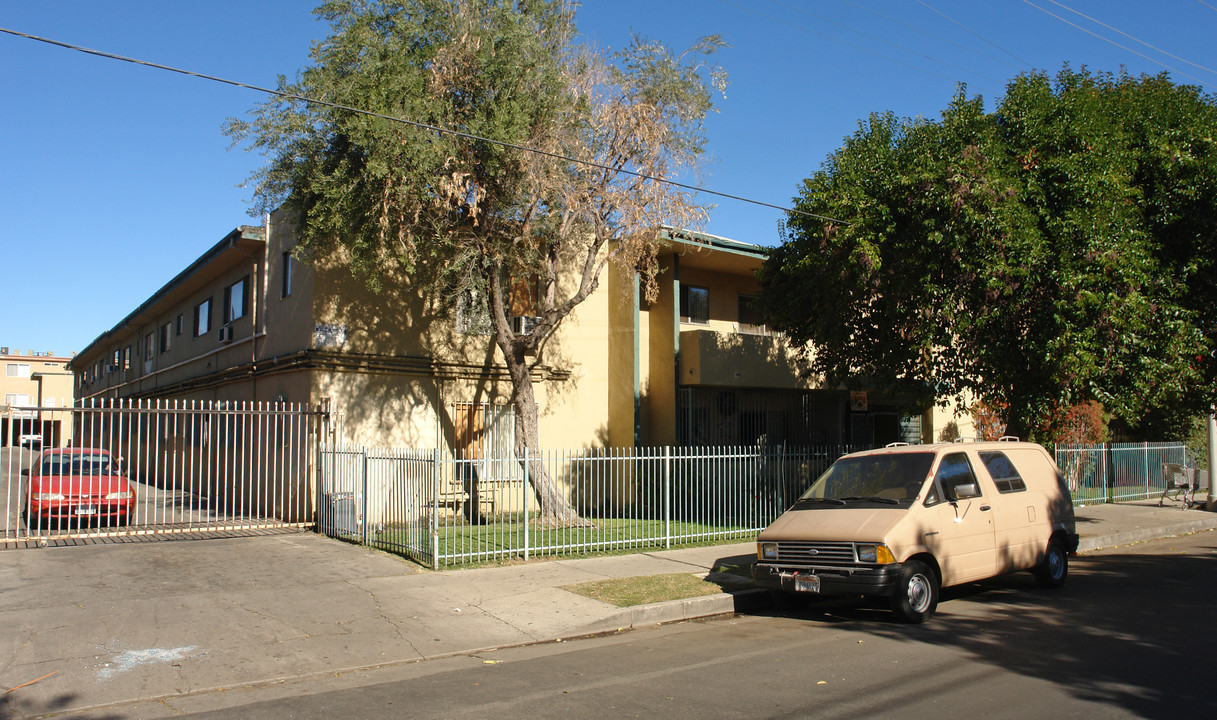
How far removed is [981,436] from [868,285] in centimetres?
1313

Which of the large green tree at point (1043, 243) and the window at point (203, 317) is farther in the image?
the window at point (203, 317)

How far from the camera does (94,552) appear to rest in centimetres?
1236

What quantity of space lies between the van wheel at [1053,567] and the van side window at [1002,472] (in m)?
0.98

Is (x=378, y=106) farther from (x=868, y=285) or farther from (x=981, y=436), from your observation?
(x=981, y=436)

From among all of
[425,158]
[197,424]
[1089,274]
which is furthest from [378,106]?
[197,424]

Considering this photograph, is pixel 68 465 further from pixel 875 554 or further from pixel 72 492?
pixel 875 554

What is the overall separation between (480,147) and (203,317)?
514 inches

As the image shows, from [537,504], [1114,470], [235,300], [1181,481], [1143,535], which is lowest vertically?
[1143,535]

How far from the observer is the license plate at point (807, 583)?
8.88 metres

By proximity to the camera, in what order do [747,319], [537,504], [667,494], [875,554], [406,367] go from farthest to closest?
[747,319] < [406,367] < [537,504] < [667,494] < [875,554]

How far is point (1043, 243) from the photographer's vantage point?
12531 millimetres

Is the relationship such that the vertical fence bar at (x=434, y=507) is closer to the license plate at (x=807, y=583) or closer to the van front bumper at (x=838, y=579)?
the van front bumper at (x=838, y=579)

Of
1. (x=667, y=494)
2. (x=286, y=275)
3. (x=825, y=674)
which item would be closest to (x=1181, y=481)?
(x=667, y=494)

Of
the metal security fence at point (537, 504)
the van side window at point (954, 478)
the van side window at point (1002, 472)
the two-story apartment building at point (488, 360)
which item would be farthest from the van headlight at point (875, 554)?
the two-story apartment building at point (488, 360)
